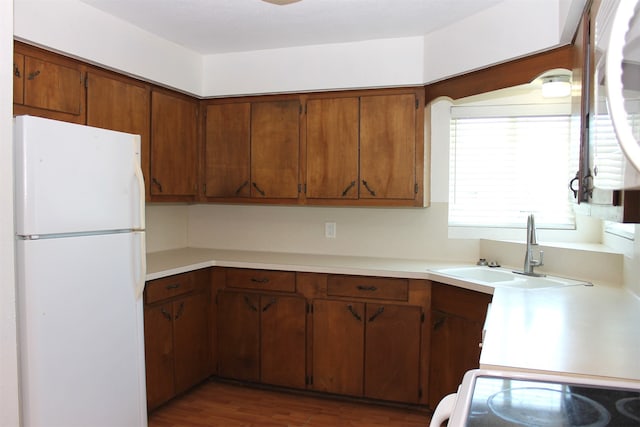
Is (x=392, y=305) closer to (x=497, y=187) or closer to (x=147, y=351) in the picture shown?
(x=497, y=187)

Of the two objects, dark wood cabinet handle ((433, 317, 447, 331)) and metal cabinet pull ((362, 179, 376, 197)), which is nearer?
dark wood cabinet handle ((433, 317, 447, 331))

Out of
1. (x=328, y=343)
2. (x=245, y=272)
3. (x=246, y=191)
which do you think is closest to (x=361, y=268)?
(x=328, y=343)

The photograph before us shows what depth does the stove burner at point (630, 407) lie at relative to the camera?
95 centimetres

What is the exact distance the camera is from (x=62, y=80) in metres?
2.40

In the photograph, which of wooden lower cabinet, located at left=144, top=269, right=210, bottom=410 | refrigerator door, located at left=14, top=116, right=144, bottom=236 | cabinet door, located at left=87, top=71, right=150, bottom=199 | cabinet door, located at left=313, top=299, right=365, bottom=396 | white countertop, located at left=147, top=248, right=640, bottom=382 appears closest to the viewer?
white countertop, located at left=147, top=248, right=640, bottom=382

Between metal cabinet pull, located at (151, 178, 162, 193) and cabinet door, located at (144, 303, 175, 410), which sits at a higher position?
metal cabinet pull, located at (151, 178, 162, 193)

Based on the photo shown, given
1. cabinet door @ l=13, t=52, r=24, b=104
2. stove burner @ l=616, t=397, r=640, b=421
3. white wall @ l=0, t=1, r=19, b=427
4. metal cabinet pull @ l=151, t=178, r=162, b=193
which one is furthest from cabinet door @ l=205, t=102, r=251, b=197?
stove burner @ l=616, t=397, r=640, b=421

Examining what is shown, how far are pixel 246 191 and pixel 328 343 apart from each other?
3.91 feet

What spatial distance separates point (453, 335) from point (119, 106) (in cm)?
231

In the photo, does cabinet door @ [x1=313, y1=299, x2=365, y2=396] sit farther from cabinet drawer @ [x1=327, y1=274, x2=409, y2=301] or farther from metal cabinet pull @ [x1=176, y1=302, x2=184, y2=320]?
metal cabinet pull @ [x1=176, y1=302, x2=184, y2=320]

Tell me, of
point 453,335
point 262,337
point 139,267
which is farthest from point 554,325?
point 262,337

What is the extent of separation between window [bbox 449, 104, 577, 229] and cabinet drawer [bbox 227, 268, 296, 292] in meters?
1.18

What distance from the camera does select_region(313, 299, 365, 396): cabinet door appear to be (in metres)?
2.94

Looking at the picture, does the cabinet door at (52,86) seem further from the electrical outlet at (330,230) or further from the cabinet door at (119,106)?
the electrical outlet at (330,230)
